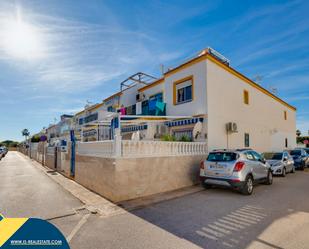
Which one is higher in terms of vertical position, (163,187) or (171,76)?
(171,76)

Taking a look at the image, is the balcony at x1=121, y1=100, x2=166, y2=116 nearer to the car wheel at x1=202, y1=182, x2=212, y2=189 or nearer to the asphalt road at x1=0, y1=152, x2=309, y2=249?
the car wheel at x1=202, y1=182, x2=212, y2=189

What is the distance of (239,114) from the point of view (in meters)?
14.8

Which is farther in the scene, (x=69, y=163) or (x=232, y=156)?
(x=69, y=163)

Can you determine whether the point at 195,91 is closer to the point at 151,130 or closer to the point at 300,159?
the point at 151,130

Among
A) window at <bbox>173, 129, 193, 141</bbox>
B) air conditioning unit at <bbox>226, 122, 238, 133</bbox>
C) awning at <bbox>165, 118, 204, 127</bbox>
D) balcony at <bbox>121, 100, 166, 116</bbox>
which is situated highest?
balcony at <bbox>121, 100, 166, 116</bbox>

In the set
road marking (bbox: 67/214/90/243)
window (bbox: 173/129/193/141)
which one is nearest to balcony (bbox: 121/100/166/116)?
window (bbox: 173/129/193/141)

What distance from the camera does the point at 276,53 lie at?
1419cm

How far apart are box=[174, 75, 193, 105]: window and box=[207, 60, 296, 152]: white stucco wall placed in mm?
1482

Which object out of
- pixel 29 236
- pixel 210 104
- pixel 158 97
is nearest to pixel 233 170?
pixel 210 104

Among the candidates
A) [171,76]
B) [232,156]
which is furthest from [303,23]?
[232,156]

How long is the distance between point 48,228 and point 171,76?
1319 centimetres

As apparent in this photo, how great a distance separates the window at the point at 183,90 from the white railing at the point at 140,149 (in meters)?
3.83

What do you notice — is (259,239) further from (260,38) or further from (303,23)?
(303,23)

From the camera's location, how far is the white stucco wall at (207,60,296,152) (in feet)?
39.9
